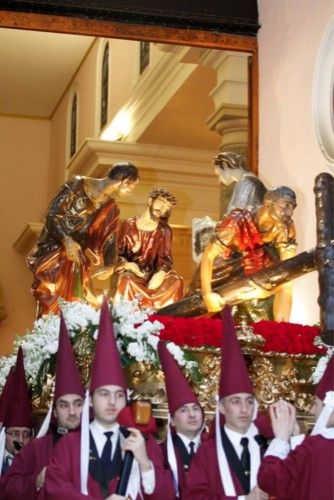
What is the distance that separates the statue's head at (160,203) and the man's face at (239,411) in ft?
17.1

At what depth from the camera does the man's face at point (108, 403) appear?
5891 millimetres

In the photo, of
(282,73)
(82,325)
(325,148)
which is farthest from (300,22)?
(82,325)

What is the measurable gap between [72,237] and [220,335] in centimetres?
311

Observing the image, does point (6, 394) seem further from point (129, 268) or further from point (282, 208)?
point (129, 268)

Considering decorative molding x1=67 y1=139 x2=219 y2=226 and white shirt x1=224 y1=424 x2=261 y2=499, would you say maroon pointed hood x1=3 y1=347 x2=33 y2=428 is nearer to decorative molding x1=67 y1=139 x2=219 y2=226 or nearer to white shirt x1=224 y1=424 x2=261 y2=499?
white shirt x1=224 y1=424 x2=261 y2=499

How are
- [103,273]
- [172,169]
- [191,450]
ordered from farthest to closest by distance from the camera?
1. [172,169]
2. [103,273]
3. [191,450]

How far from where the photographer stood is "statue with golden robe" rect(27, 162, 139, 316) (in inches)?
407

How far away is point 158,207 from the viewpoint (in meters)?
11.0

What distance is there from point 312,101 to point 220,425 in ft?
18.7

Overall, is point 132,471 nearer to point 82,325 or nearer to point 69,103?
point 82,325

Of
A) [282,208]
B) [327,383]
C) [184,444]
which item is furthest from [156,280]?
[327,383]

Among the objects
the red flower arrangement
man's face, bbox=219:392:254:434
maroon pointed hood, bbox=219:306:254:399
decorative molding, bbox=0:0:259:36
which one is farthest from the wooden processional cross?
decorative molding, bbox=0:0:259:36

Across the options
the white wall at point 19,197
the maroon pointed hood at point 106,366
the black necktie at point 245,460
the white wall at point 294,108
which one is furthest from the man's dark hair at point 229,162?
the black necktie at point 245,460

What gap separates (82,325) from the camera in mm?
7801
